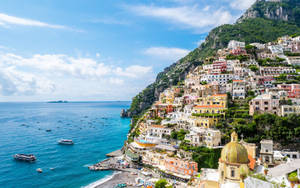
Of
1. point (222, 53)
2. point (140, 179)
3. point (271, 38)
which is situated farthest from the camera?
point (271, 38)

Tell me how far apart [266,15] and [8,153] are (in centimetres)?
19217

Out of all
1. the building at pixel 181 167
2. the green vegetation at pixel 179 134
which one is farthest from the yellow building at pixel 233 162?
the green vegetation at pixel 179 134

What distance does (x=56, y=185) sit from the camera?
47219 millimetres

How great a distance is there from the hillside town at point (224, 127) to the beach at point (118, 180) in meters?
5.22

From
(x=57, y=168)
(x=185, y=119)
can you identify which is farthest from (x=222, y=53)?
(x=57, y=168)

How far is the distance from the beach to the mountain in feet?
256

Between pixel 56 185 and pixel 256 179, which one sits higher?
pixel 256 179

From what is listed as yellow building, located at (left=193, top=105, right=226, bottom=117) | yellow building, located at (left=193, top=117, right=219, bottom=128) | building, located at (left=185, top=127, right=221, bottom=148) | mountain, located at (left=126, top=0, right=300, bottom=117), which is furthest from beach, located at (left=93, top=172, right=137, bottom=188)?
mountain, located at (left=126, top=0, right=300, bottom=117)

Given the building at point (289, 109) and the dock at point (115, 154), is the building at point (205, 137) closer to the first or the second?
the building at point (289, 109)

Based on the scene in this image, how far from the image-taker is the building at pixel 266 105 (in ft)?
178

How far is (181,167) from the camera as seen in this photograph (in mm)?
46844

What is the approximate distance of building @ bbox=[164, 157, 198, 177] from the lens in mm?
45781

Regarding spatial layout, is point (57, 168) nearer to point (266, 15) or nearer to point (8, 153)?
point (8, 153)

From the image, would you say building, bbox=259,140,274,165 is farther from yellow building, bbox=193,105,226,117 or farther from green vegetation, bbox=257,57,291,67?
green vegetation, bbox=257,57,291,67
